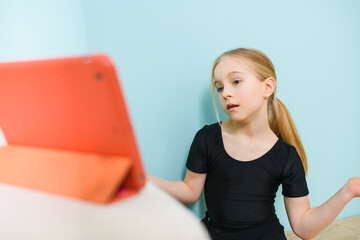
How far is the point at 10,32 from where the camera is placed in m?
0.70

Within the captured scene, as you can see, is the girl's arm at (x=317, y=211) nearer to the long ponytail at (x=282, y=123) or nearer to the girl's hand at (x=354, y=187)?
the girl's hand at (x=354, y=187)

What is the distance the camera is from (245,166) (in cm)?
86

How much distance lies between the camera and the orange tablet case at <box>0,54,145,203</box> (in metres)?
0.32

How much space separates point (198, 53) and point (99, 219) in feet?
2.18

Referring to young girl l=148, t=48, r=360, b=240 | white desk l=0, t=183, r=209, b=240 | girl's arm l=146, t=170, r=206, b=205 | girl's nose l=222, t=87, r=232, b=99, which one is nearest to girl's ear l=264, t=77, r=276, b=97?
young girl l=148, t=48, r=360, b=240

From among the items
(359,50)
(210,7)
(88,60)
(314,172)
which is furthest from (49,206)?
(359,50)

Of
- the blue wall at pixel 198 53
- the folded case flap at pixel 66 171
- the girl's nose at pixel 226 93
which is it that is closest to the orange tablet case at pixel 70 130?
the folded case flap at pixel 66 171

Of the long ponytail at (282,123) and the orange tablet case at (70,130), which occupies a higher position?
the orange tablet case at (70,130)

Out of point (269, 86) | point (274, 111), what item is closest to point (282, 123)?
point (274, 111)

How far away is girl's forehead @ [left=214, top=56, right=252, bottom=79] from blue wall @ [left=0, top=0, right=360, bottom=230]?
0.09 metres

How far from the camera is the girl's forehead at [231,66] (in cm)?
80

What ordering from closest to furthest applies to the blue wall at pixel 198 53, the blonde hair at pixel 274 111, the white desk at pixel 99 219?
the white desk at pixel 99 219 < the blue wall at pixel 198 53 < the blonde hair at pixel 274 111

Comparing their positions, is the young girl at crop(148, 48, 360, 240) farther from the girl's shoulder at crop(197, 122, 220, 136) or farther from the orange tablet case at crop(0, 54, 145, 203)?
the orange tablet case at crop(0, 54, 145, 203)

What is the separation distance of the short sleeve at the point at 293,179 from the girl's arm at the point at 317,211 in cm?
2
